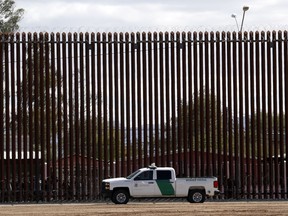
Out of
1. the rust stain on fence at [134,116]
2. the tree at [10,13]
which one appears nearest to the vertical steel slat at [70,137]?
the rust stain on fence at [134,116]

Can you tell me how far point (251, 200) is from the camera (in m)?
40.8

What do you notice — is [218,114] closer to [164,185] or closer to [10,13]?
[164,185]

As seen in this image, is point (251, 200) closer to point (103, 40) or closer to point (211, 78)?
point (211, 78)

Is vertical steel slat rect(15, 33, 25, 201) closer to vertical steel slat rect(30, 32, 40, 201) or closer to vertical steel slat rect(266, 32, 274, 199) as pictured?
vertical steel slat rect(30, 32, 40, 201)

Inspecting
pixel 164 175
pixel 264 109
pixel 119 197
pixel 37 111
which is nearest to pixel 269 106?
pixel 264 109

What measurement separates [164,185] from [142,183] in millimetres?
776

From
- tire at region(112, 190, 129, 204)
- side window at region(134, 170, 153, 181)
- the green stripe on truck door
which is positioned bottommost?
tire at region(112, 190, 129, 204)

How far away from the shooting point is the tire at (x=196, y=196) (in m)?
39.3

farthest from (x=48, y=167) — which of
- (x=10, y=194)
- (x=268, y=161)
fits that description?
(x=268, y=161)

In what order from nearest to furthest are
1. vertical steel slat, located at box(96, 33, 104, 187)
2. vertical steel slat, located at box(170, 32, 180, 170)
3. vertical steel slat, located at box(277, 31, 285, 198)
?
vertical steel slat, located at box(96, 33, 104, 187)
vertical steel slat, located at box(170, 32, 180, 170)
vertical steel slat, located at box(277, 31, 285, 198)

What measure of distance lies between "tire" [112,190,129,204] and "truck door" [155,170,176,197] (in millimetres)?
1141

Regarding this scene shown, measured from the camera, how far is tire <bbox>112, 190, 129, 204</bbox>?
39250 millimetres

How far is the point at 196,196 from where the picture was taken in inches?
1551

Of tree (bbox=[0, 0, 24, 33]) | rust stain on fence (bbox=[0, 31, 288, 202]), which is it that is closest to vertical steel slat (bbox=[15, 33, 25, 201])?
rust stain on fence (bbox=[0, 31, 288, 202])
